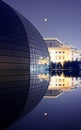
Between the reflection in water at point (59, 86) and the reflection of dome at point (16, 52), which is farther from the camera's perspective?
the reflection of dome at point (16, 52)

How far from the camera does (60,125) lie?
7.48m

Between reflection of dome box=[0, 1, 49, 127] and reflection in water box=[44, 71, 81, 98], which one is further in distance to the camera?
reflection of dome box=[0, 1, 49, 127]

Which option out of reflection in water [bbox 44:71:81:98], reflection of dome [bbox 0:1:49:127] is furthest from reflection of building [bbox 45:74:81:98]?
reflection of dome [bbox 0:1:49:127]

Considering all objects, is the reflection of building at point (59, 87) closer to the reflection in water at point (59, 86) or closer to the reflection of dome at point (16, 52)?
the reflection in water at point (59, 86)

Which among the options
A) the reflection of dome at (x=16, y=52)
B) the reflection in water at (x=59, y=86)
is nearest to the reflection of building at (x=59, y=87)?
the reflection in water at (x=59, y=86)

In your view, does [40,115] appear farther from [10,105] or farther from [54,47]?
[54,47]

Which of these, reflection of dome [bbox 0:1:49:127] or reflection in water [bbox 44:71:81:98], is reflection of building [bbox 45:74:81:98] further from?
reflection of dome [bbox 0:1:49:127]

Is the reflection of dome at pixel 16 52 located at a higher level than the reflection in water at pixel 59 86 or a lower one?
higher

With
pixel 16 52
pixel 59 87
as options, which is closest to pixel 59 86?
pixel 59 87

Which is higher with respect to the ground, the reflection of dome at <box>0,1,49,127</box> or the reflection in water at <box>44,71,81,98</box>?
the reflection of dome at <box>0,1,49,127</box>

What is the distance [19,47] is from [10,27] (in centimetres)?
253

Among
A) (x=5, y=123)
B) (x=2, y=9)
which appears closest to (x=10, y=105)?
(x=5, y=123)

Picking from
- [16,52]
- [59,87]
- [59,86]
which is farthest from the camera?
[16,52]

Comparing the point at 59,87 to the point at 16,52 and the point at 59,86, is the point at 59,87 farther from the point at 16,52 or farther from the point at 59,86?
the point at 16,52
